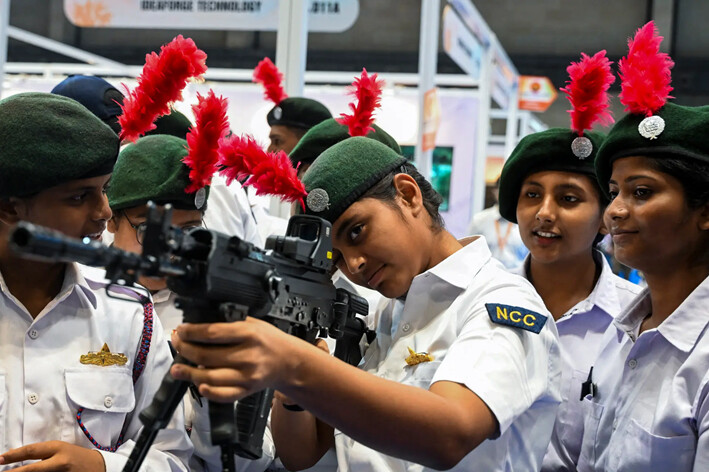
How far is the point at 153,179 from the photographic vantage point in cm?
245

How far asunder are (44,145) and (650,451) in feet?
4.85

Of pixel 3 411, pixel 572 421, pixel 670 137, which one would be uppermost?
pixel 670 137

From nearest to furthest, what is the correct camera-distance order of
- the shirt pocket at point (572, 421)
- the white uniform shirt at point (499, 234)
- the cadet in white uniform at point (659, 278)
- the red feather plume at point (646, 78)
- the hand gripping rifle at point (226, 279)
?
the hand gripping rifle at point (226, 279), the cadet in white uniform at point (659, 278), the red feather plume at point (646, 78), the shirt pocket at point (572, 421), the white uniform shirt at point (499, 234)

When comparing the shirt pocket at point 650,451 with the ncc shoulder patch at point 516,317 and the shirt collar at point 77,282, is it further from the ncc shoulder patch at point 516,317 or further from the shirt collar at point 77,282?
the shirt collar at point 77,282

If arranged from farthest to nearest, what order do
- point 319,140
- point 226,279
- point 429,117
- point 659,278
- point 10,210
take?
point 429,117 → point 319,140 → point 659,278 → point 10,210 → point 226,279

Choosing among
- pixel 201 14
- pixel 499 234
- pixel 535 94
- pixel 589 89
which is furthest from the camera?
pixel 535 94

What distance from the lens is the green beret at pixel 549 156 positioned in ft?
9.30

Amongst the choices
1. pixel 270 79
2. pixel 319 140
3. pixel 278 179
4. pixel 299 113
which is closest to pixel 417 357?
pixel 278 179

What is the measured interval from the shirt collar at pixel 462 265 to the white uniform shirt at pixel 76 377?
676mm

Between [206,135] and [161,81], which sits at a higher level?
[161,81]

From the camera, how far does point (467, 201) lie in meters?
8.42

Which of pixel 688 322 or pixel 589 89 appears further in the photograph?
pixel 589 89

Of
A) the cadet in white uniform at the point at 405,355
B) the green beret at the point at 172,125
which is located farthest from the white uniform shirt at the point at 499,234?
the cadet in white uniform at the point at 405,355

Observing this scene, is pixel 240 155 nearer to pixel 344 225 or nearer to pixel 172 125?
pixel 344 225
